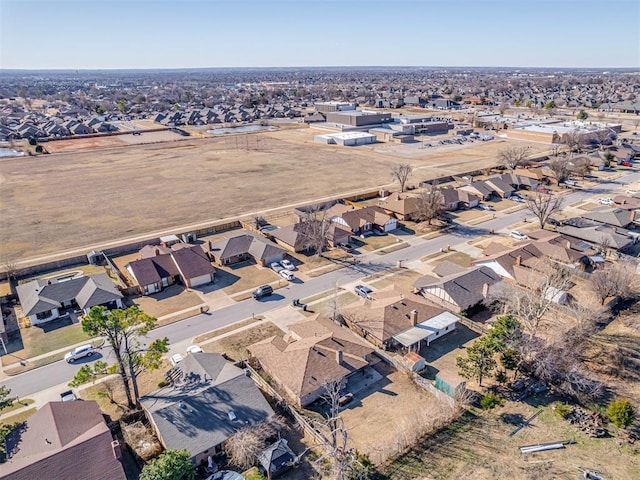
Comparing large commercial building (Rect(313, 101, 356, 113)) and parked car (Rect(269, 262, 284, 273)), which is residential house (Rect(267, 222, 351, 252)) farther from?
large commercial building (Rect(313, 101, 356, 113))

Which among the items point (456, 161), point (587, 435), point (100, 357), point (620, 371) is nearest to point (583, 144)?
point (456, 161)

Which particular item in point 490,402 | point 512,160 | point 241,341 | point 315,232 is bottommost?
point 241,341

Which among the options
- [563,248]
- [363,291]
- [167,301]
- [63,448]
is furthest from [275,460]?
[563,248]

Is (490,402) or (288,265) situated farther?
(288,265)

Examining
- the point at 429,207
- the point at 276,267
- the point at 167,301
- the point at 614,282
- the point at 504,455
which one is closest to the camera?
the point at 504,455

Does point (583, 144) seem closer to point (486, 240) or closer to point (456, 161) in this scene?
point (456, 161)

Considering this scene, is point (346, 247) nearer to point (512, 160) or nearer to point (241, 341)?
point (241, 341)

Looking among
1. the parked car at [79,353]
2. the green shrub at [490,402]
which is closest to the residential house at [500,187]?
the green shrub at [490,402]
